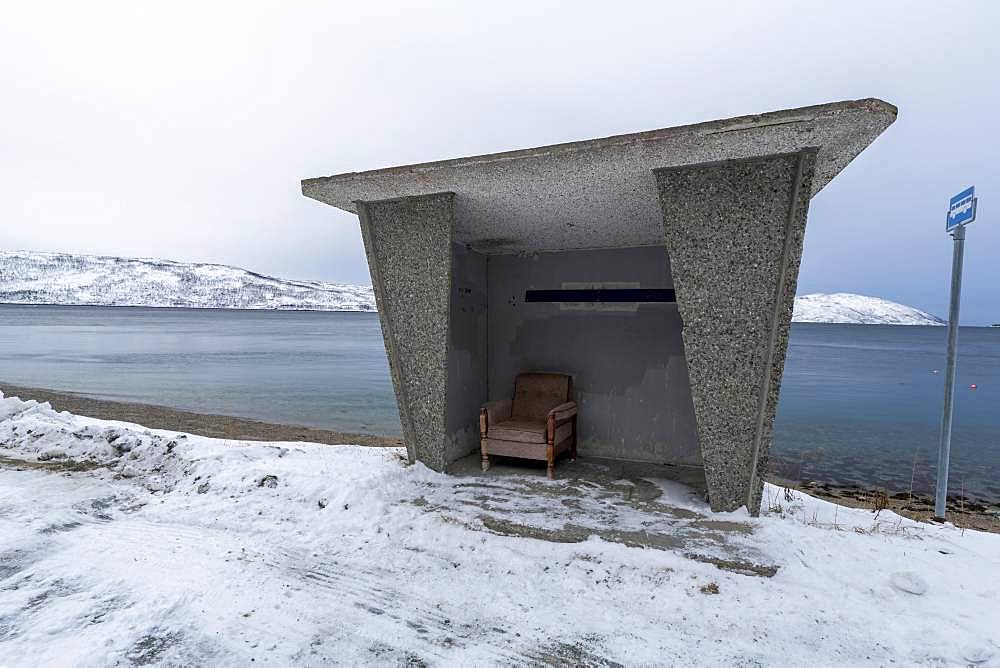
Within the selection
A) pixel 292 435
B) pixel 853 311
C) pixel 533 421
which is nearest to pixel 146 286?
pixel 292 435

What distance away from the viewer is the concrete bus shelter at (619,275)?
3.10m

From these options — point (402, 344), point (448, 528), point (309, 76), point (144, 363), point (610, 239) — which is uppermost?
point (309, 76)

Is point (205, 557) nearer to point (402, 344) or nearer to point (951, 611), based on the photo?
point (402, 344)

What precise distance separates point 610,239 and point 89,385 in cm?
1746

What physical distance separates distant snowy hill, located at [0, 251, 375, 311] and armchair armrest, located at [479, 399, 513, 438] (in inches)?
4664

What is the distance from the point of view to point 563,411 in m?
4.69

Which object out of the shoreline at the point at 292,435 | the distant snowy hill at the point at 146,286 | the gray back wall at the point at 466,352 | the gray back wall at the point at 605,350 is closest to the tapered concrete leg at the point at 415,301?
the gray back wall at the point at 466,352

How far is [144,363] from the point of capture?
22.1 metres

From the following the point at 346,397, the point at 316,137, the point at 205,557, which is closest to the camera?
the point at 205,557

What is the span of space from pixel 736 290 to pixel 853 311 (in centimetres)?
14551

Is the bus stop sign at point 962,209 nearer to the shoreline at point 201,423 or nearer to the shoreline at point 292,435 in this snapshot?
the shoreline at point 292,435

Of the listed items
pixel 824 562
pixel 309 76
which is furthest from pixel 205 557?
pixel 309 76

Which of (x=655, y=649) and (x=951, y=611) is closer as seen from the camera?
(x=655, y=649)

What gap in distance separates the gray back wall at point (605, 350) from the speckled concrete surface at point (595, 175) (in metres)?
0.42
